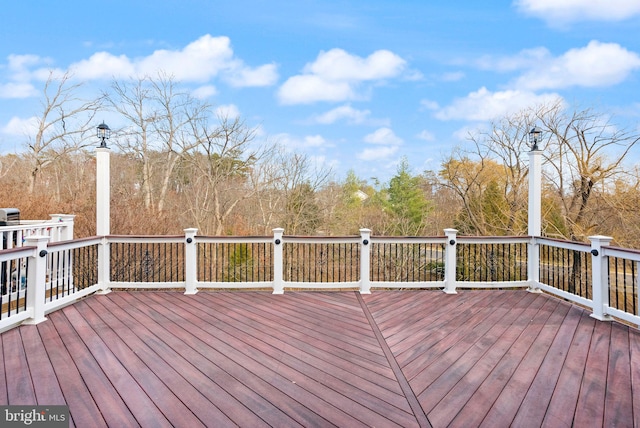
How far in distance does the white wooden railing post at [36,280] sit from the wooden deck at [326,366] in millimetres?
152

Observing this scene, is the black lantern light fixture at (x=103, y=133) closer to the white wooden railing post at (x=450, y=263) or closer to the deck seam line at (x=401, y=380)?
the deck seam line at (x=401, y=380)

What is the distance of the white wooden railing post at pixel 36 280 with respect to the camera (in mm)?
3339

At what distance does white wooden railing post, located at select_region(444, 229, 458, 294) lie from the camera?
15.2 ft

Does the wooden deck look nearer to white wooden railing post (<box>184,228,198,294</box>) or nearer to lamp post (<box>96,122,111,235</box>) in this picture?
white wooden railing post (<box>184,228,198,294</box>)

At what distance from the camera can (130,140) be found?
11477mm

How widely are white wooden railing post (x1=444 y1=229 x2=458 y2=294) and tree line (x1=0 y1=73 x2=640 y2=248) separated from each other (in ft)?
20.3

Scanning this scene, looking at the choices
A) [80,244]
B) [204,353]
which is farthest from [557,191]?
[80,244]

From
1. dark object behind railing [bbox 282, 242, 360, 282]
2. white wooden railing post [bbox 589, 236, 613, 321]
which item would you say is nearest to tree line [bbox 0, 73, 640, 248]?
dark object behind railing [bbox 282, 242, 360, 282]

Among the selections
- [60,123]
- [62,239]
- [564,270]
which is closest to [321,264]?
[564,270]

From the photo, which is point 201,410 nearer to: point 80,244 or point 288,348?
point 288,348

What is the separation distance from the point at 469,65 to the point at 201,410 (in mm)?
10870

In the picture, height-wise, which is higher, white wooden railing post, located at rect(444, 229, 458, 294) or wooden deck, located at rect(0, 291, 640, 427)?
white wooden railing post, located at rect(444, 229, 458, 294)

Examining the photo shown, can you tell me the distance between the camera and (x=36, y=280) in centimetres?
342

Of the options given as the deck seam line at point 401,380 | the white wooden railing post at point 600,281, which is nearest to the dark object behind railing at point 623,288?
the white wooden railing post at point 600,281
